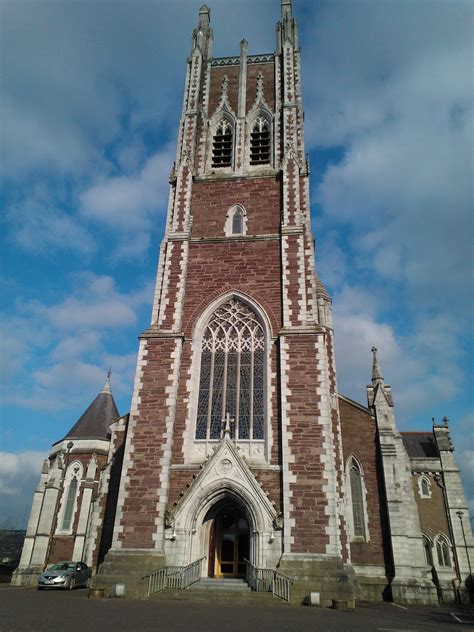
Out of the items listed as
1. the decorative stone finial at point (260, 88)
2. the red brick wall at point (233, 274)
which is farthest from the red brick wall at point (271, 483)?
the decorative stone finial at point (260, 88)

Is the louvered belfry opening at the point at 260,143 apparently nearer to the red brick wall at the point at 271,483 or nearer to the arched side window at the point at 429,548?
the red brick wall at the point at 271,483

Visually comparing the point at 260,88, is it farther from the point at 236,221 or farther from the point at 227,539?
the point at 227,539

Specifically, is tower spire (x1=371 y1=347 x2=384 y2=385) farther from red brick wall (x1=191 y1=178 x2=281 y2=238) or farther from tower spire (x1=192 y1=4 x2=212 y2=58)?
tower spire (x1=192 y1=4 x2=212 y2=58)

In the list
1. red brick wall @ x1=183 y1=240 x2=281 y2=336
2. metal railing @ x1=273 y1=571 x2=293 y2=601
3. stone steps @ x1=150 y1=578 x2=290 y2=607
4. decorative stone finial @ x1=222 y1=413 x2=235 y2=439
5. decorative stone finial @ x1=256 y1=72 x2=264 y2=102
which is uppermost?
decorative stone finial @ x1=256 y1=72 x2=264 y2=102

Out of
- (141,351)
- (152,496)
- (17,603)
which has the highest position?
(141,351)

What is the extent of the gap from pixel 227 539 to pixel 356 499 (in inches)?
216

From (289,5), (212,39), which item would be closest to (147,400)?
(212,39)

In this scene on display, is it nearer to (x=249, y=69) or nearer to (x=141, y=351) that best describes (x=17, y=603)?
(x=141, y=351)

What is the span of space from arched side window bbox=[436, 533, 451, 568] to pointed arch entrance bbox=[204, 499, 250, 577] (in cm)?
2145

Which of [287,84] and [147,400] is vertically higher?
[287,84]

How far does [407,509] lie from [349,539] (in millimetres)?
2760

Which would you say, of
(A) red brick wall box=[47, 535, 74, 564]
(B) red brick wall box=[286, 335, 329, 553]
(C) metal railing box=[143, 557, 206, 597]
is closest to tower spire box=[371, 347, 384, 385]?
(B) red brick wall box=[286, 335, 329, 553]

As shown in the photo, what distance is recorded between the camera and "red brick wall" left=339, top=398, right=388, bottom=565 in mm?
18297

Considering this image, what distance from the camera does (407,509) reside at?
63.0ft
